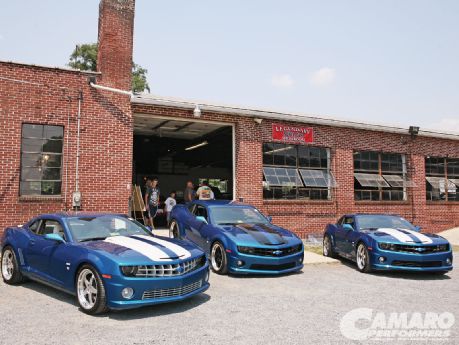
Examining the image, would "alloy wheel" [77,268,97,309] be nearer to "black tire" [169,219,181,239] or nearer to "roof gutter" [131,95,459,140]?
"black tire" [169,219,181,239]

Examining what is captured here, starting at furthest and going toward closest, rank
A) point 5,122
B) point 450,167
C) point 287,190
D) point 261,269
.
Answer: point 450,167
point 287,190
point 5,122
point 261,269

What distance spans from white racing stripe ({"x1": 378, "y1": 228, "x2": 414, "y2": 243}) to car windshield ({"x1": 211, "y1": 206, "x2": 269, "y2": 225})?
8.72 feet

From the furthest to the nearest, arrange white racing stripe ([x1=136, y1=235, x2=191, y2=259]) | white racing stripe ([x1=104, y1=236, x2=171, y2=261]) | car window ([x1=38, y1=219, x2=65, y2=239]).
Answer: car window ([x1=38, y1=219, x2=65, y2=239]) → white racing stripe ([x1=136, y1=235, x2=191, y2=259]) → white racing stripe ([x1=104, y1=236, x2=171, y2=261])

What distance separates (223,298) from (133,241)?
1.61 meters

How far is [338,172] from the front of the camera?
15758 mm

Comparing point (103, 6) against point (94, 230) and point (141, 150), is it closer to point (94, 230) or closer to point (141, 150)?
point (94, 230)

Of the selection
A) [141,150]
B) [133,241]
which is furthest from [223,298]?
[141,150]

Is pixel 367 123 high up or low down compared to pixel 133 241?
up

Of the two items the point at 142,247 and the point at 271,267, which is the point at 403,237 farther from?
the point at 142,247

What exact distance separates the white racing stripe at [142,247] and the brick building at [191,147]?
5.88m

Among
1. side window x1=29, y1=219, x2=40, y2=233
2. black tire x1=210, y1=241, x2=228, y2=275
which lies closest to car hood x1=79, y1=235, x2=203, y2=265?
side window x1=29, y1=219, x2=40, y2=233

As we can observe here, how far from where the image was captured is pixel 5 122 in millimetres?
10844

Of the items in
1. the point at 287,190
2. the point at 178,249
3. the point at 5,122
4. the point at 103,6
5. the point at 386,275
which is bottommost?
the point at 386,275

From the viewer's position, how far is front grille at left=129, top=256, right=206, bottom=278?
17.1ft
